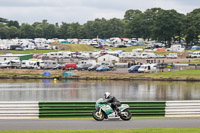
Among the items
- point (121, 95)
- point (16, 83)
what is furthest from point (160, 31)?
point (121, 95)

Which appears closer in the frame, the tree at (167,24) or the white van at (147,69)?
the white van at (147,69)

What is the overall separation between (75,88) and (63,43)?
106959mm

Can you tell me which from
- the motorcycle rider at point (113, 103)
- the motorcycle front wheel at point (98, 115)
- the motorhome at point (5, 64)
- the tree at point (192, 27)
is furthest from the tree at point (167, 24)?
the motorcycle front wheel at point (98, 115)

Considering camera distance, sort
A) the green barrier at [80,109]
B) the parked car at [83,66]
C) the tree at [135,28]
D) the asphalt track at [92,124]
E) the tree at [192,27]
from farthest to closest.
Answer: the tree at [135,28], the tree at [192,27], the parked car at [83,66], the green barrier at [80,109], the asphalt track at [92,124]

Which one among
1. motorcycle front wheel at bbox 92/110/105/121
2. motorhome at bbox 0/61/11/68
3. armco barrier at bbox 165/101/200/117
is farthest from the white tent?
motorcycle front wheel at bbox 92/110/105/121

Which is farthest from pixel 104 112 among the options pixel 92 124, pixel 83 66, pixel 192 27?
pixel 192 27

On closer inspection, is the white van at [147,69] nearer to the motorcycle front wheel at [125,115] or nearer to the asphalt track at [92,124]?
the asphalt track at [92,124]

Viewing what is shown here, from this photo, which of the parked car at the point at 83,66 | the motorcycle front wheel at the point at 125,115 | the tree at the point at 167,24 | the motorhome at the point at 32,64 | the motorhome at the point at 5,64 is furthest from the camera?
the tree at the point at 167,24

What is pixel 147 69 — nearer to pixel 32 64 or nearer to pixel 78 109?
pixel 32 64

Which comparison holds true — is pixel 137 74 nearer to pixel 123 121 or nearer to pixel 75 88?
pixel 75 88

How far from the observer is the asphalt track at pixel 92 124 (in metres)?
23.4

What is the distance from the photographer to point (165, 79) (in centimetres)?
8400

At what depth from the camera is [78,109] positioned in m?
27.3

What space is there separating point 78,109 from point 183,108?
698 centimetres
